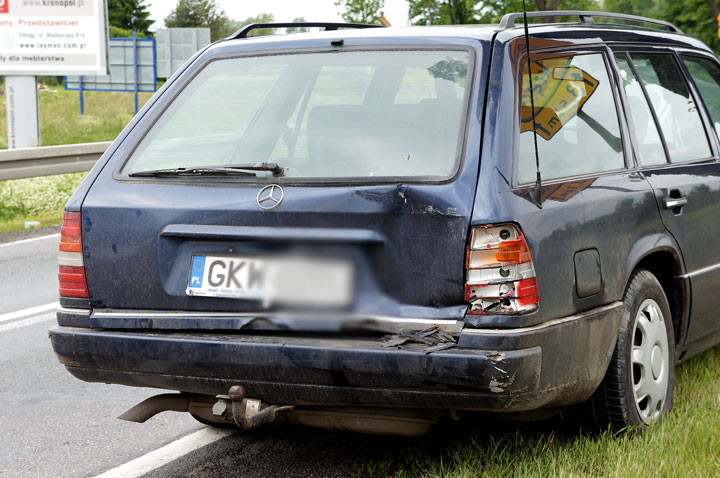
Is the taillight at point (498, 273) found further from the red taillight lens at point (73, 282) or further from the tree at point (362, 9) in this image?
the tree at point (362, 9)

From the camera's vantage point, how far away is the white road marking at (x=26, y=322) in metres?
7.07

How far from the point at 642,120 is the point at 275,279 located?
204 cm

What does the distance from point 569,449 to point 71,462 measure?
215 centimetres

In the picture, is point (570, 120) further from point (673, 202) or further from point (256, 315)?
point (256, 315)

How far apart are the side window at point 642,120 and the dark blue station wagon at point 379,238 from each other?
109mm

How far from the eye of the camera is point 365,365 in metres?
3.37

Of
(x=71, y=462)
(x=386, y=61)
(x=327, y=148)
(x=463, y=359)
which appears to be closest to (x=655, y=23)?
(x=386, y=61)

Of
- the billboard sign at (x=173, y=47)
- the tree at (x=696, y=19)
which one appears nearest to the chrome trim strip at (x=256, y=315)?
the billboard sign at (x=173, y=47)

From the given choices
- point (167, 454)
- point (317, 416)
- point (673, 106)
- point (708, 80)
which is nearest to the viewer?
point (317, 416)

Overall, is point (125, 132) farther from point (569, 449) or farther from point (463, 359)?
point (569, 449)

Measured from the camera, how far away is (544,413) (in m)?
3.77

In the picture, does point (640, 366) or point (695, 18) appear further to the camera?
point (695, 18)

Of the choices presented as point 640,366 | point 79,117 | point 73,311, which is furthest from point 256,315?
point 79,117

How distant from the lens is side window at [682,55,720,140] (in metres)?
5.29
